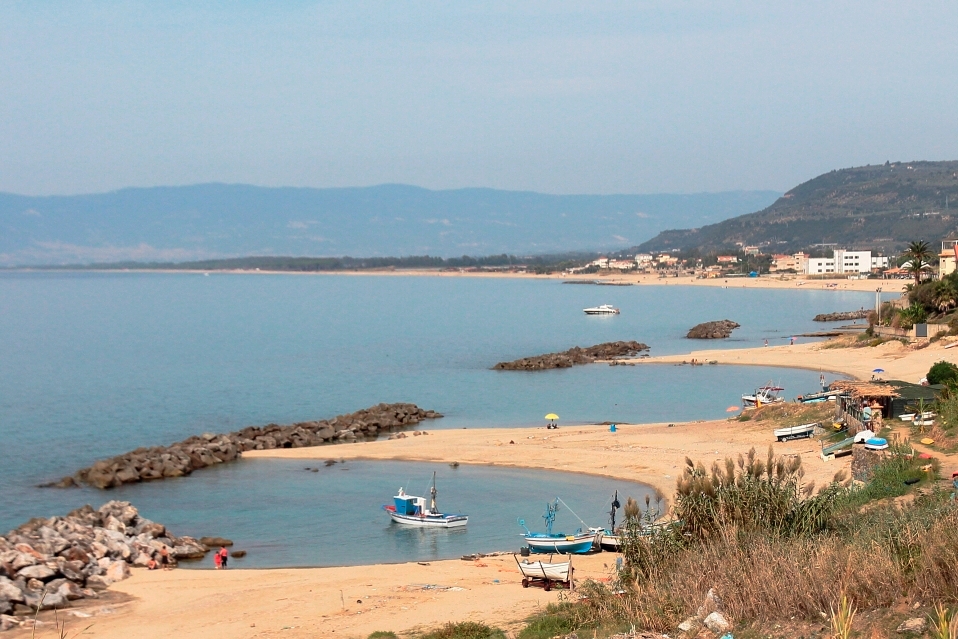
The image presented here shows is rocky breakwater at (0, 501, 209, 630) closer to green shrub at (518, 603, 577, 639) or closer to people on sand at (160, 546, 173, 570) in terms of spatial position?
people on sand at (160, 546, 173, 570)

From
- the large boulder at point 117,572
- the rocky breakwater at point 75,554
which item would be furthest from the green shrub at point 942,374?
the large boulder at point 117,572

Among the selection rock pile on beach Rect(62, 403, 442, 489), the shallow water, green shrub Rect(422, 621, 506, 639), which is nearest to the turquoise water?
the shallow water

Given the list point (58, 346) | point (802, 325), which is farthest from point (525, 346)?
point (58, 346)

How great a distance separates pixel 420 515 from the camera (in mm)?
23531

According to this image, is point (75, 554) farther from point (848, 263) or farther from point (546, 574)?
point (848, 263)

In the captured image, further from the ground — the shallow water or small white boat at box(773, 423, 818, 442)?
small white boat at box(773, 423, 818, 442)

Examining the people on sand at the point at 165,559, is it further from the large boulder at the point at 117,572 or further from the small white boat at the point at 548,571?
the small white boat at the point at 548,571

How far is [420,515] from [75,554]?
24.8 ft

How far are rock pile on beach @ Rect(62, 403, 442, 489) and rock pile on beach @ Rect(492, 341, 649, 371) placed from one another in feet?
53.2

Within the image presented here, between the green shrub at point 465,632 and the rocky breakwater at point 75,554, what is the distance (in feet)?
21.6

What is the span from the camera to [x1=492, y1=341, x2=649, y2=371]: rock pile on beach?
57.4 m

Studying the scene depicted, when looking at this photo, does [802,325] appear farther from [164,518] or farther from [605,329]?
[164,518]

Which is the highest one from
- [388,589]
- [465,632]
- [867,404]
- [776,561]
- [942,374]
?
[776,561]

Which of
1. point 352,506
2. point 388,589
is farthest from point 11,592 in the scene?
point 352,506
